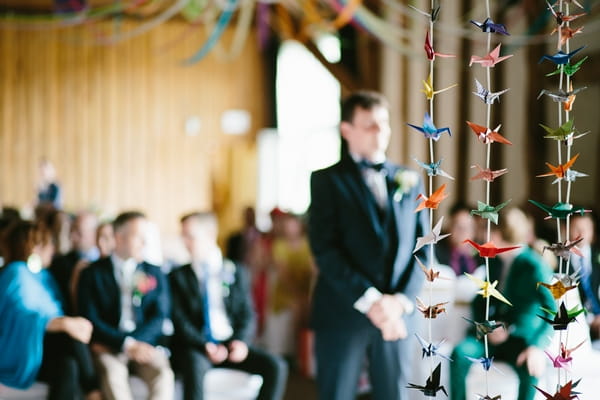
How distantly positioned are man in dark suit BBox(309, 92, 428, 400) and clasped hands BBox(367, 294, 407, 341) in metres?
0.01

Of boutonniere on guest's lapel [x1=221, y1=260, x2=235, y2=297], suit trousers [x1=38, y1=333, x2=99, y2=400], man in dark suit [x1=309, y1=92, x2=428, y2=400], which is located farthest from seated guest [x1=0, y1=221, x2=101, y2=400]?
man in dark suit [x1=309, y1=92, x2=428, y2=400]

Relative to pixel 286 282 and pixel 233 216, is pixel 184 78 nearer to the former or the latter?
pixel 233 216

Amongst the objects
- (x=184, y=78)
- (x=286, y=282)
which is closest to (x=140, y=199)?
(x=184, y=78)

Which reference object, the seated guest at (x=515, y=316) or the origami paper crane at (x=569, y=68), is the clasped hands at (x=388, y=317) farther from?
the origami paper crane at (x=569, y=68)

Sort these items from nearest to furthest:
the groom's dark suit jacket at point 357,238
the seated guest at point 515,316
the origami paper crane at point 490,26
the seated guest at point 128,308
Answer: the origami paper crane at point 490,26, the groom's dark suit jacket at point 357,238, the seated guest at point 515,316, the seated guest at point 128,308

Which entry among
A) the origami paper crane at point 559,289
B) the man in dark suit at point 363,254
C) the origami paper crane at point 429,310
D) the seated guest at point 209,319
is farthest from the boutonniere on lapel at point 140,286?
the origami paper crane at point 559,289

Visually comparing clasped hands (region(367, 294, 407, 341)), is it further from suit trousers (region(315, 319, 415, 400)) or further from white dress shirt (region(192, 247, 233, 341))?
white dress shirt (region(192, 247, 233, 341))

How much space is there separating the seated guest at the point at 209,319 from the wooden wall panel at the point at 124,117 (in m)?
8.13

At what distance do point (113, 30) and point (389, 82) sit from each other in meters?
5.17

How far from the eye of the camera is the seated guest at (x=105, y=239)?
12.0 feet

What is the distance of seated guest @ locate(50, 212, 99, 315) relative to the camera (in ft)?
12.2

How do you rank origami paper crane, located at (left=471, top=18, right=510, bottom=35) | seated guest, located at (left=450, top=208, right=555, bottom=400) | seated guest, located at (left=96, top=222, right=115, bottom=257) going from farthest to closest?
seated guest, located at (left=96, top=222, right=115, bottom=257) < seated guest, located at (left=450, top=208, right=555, bottom=400) < origami paper crane, located at (left=471, top=18, right=510, bottom=35)

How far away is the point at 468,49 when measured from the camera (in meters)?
7.77

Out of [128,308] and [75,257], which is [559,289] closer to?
[128,308]
